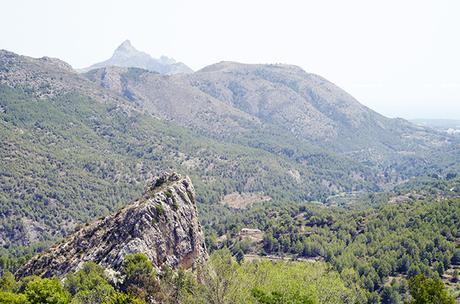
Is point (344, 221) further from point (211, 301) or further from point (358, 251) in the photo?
point (211, 301)

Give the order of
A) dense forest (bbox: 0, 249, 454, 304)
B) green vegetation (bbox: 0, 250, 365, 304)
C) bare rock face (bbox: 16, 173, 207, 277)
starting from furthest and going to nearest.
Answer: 1. bare rock face (bbox: 16, 173, 207, 277)
2. green vegetation (bbox: 0, 250, 365, 304)
3. dense forest (bbox: 0, 249, 454, 304)

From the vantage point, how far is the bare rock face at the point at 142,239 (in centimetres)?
7775

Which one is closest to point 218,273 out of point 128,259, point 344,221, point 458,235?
point 128,259

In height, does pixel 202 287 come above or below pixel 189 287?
above

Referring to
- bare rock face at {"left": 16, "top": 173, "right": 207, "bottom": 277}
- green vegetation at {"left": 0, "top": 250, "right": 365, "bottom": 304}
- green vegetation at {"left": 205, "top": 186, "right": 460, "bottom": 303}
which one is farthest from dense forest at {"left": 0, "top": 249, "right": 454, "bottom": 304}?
green vegetation at {"left": 205, "top": 186, "right": 460, "bottom": 303}

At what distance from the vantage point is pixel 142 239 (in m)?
77.6

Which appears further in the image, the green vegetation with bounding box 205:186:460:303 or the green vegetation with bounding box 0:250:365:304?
the green vegetation with bounding box 205:186:460:303

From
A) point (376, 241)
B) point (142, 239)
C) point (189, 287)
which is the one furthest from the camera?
point (376, 241)

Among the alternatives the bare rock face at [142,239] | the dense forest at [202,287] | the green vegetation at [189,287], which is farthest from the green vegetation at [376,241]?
the dense forest at [202,287]

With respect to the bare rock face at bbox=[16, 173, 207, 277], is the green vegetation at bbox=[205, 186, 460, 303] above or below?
below

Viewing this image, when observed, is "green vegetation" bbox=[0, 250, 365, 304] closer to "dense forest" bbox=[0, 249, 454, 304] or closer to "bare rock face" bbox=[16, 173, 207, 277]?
"dense forest" bbox=[0, 249, 454, 304]

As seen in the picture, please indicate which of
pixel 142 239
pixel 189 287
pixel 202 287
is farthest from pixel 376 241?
pixel 202 287

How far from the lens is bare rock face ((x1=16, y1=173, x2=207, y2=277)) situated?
77750mm

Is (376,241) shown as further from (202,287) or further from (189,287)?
(202,287)
